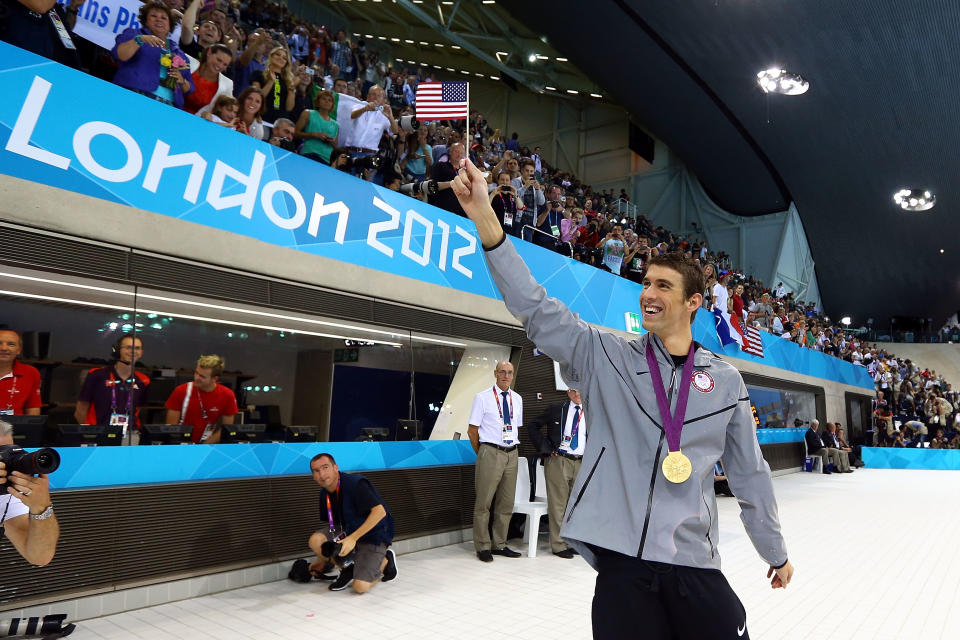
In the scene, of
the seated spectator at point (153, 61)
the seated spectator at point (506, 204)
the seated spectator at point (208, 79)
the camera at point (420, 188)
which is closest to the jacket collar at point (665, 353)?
the seated spectator at point (153, 61)

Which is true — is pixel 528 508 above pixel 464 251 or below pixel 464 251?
below

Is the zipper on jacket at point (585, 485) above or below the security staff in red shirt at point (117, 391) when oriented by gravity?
below

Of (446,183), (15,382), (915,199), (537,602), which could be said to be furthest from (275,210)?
(915,199)

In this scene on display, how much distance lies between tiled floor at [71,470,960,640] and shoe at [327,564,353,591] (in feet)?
0.28

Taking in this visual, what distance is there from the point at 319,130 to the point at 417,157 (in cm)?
198

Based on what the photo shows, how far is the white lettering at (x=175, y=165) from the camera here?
471 cm

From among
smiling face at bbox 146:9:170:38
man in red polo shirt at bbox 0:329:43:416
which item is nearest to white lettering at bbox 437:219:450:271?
smiling face at bbox 146:9:170:38

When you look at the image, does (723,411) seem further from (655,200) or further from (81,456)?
(655,200)

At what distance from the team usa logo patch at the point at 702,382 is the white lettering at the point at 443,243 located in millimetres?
5548

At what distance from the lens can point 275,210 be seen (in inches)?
218

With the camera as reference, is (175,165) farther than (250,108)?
No

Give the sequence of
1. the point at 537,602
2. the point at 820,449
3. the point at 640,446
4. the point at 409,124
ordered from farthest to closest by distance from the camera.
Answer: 1. the point at 820,449
2. the point at 409,124
3. the point at 537,602
4. the point at 640,446

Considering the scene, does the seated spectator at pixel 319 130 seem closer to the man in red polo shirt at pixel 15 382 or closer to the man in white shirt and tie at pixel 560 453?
the man in red polo shirt at pixel 15 382

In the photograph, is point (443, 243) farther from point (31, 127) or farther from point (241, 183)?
point (31, 127)
